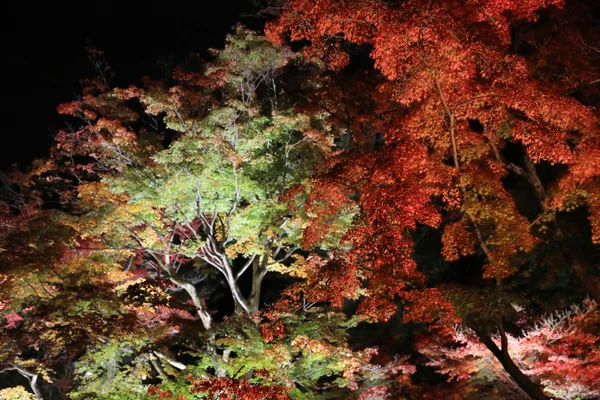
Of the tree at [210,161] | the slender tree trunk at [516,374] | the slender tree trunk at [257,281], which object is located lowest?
the slender tree trunk at [516,374]

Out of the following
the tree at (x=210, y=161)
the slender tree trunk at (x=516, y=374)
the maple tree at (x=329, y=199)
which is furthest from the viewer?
the tree at (x=210, y=161)

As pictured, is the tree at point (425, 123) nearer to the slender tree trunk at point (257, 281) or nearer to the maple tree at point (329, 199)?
the maple tree at point (329, 199)

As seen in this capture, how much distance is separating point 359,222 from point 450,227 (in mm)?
2457

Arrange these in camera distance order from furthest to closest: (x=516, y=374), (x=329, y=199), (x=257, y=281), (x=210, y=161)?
(x=257, y=281), (x=210, y=161), (x=329, y=199), (x=516, y=374)

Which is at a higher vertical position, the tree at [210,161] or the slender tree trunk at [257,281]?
the tree at [210,161]

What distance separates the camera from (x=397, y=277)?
766cm

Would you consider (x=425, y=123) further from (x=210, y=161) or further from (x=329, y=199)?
(x=210, y=161)

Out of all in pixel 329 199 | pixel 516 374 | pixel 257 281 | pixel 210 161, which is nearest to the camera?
pixel 516 374

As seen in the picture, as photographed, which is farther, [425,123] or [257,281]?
[257,281]

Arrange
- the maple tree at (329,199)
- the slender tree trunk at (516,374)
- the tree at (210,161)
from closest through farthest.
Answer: the slender tree trunk at (516,374), the maple tree at (329,199), the tree at (210,161)

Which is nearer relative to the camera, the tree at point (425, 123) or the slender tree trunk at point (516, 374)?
the slender tree trunk at point (516, 374)

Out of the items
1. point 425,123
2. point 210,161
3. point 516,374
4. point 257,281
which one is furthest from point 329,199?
point 516,374

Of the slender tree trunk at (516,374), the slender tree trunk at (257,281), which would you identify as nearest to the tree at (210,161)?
the slender tree trunk at (257,281)

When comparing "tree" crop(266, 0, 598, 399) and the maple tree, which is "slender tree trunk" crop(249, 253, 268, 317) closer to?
the maple tree
